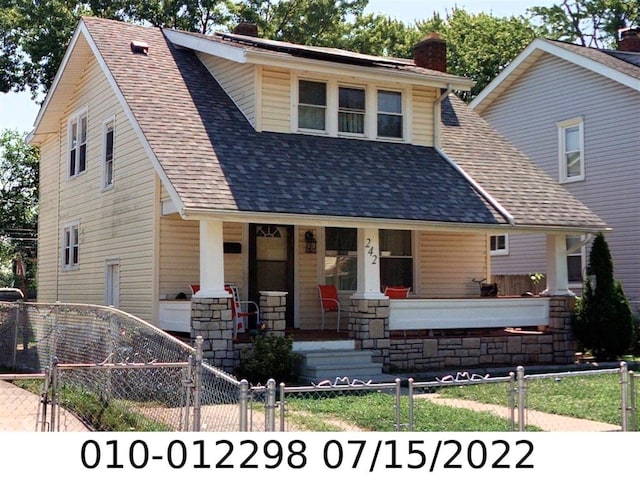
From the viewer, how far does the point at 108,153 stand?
1841 centimetres

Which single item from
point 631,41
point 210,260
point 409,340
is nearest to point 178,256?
point 210,260

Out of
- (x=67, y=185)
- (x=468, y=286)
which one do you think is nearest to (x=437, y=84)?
(x=468, y=286)

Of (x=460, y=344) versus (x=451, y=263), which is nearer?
(x=460, y=344)

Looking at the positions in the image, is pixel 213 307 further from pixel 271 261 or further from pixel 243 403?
pixel 243 403

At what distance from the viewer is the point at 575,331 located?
17.0 metres

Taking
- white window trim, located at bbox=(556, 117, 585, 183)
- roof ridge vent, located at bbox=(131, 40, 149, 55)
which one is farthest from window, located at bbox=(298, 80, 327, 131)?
white window trim, located at bbox=(556, 117, 585, 183)

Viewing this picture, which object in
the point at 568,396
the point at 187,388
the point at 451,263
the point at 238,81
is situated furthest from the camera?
the point at 451,263

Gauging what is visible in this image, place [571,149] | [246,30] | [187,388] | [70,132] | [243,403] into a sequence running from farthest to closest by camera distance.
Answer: [571,149] → [70,132] → [246,30] → [187,388] → [243,403]

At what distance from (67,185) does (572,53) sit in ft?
46.9

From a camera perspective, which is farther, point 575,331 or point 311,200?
point 575,331

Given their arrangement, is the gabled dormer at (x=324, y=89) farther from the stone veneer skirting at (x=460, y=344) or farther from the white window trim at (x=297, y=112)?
the stone veneer skirting at (x=460, y=344)

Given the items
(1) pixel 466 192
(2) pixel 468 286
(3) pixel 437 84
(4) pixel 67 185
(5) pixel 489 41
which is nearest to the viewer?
(1) pixel 466 192

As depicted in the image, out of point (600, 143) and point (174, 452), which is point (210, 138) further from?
point (600, 143)

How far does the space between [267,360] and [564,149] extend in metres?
13.6
